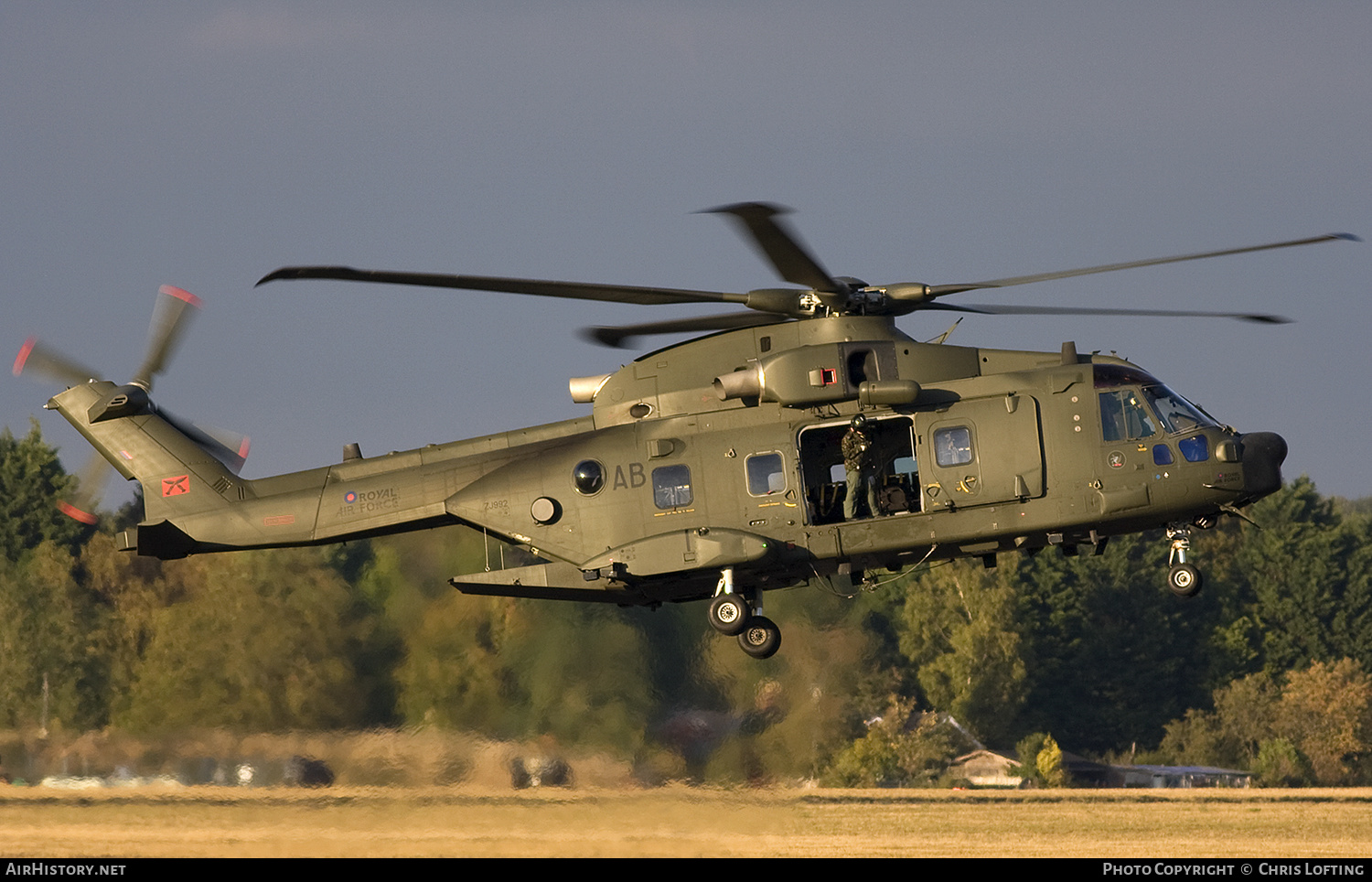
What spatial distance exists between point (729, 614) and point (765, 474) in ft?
5.68

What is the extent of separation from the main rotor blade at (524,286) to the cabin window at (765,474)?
6.23ft

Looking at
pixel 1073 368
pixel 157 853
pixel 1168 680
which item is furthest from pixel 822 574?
pixel 1168 680

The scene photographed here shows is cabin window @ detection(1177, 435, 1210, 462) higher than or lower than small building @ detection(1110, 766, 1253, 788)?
higher

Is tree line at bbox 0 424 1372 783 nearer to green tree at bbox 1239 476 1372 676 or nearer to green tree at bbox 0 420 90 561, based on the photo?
green tree at bbox 0 420 90 561

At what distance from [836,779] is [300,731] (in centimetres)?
832

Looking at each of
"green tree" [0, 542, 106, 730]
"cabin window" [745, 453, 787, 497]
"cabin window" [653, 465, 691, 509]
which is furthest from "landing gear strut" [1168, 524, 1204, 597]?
"green tree" [0, 542, 106, 730]

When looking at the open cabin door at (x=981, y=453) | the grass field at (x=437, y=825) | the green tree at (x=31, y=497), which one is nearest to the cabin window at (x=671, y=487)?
the open cabin door at (x=981, y=453)

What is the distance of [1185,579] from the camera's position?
2106 centimetres

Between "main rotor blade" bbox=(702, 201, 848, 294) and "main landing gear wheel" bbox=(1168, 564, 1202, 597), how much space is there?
17.4 ft

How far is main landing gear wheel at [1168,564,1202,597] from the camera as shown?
20922mm

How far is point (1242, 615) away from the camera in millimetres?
64500

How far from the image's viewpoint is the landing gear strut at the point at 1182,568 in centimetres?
2083

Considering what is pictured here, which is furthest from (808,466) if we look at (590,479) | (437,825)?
(437,825)

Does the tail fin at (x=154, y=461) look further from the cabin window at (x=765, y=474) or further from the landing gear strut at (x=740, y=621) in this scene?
the cabin window at (x=765, y=474)
